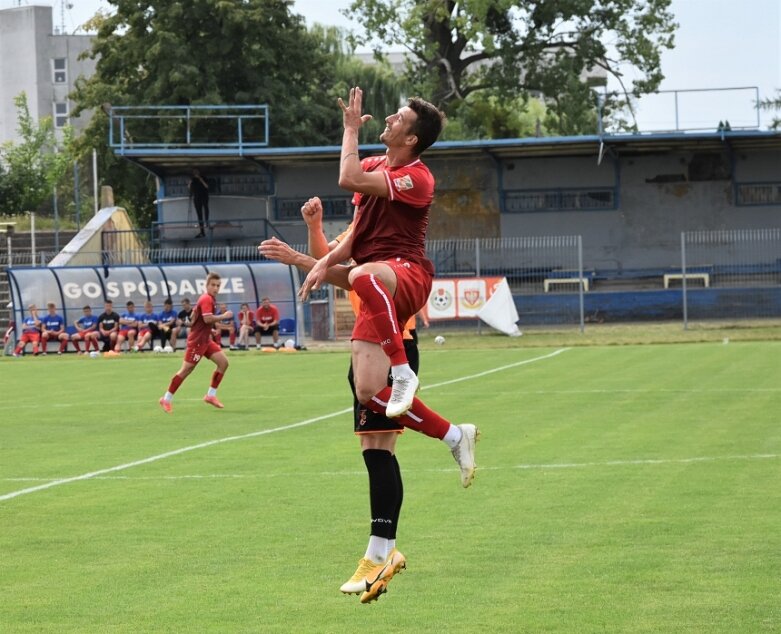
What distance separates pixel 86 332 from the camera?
37562mm

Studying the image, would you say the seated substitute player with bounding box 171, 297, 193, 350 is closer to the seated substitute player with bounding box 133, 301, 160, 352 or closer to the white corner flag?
the seated substitute player with bounding box 133, 301, 160, 352

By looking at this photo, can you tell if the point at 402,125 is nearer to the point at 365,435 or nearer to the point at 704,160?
the point at 365,435

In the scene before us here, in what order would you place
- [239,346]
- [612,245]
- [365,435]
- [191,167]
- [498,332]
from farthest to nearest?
[191,167]
[612,245]
[498,332]
[239,346]
[365,435]

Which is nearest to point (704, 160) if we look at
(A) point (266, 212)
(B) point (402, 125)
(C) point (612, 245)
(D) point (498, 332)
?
(C) point (612, 245)

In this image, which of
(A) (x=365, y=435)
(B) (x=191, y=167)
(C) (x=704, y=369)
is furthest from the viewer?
(B) (x=191, y=167)

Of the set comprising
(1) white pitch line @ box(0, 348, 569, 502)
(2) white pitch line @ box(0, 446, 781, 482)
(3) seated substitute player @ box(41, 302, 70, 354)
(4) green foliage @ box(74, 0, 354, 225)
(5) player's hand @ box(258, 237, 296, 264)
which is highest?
(4) green foliage @ box(74, 0, 354, 225)

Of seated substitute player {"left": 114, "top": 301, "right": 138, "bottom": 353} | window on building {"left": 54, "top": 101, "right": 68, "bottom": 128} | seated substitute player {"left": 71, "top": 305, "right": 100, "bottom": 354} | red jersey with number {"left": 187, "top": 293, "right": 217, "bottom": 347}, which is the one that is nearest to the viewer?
red jersey with number {"left": 187, "top": 293, "right": 217, "bottom": 347}

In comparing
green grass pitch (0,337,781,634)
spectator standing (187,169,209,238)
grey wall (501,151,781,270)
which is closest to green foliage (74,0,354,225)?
spectator standing (187,169,209,238)

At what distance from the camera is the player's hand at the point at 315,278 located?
7543mm

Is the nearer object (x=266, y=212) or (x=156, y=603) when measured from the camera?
(x=156, y=603)

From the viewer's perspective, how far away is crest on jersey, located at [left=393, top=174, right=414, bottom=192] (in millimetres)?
7465

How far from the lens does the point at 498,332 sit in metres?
40.3

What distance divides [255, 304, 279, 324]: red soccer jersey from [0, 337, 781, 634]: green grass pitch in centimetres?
1543

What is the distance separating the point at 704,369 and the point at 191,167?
30.2 metres
